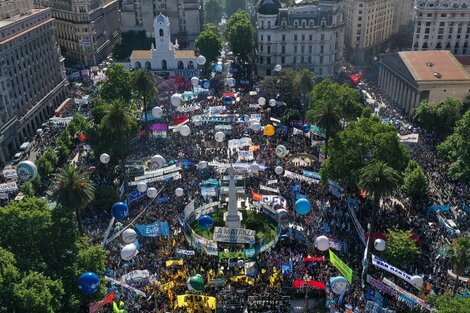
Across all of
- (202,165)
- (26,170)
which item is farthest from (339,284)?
(26,170)

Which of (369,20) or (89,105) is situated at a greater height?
(369,20)

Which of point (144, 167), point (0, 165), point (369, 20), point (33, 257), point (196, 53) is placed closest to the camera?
point (33, 257)

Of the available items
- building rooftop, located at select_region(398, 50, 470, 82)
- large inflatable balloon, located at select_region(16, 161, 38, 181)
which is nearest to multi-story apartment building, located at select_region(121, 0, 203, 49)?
building rooftop, located at select_region(398, 50, 470, 82)

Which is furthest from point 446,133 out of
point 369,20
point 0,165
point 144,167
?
point 0,165

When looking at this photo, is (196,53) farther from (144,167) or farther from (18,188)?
(18,188)

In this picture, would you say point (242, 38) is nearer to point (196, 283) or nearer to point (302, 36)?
point (302, 36)

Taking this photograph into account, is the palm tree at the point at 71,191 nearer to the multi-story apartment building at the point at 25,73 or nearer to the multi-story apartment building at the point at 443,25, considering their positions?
the multi-story apartment building at the point at 25,73
